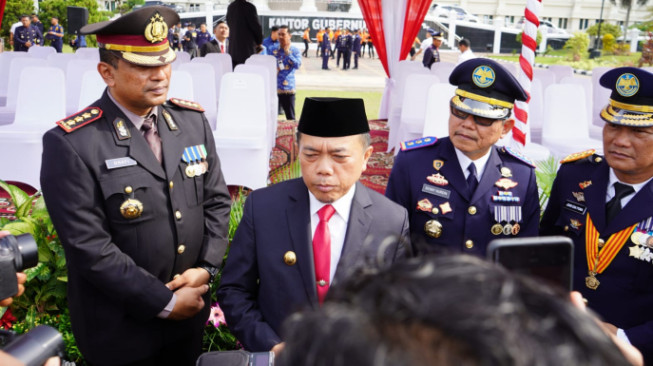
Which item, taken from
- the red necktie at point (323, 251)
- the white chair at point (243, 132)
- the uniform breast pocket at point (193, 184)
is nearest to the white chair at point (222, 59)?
the white chair at point (243, 132)

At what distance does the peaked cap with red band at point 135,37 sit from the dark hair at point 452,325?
1.49 m

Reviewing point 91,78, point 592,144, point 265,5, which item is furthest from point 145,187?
point 265,5

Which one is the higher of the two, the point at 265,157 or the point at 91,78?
the point at 91,78

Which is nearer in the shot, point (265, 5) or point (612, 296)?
point (612, 296)

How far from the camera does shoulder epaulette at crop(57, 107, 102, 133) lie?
1.67 m

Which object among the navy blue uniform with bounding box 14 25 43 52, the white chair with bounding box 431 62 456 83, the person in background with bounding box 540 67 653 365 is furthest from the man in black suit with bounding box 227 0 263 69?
the navy blue uniform with bounding box 14 25 43 52

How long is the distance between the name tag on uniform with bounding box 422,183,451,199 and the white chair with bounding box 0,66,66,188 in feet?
12.1

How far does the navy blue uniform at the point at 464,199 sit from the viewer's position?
1986 millimetres

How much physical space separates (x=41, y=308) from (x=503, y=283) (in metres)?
2.70

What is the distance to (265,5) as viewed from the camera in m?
37.5

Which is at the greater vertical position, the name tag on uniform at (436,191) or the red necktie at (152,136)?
the red necktie at (152,136)

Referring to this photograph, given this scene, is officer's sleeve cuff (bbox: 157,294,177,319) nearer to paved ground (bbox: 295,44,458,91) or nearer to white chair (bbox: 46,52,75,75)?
white chair (bbox: 46,52,75,75)

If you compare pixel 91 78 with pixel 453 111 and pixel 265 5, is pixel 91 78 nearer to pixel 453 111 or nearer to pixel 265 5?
pixel 453 111

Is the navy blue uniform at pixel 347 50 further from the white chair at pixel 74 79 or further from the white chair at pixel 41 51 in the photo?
the white chair at pixel 74 79
